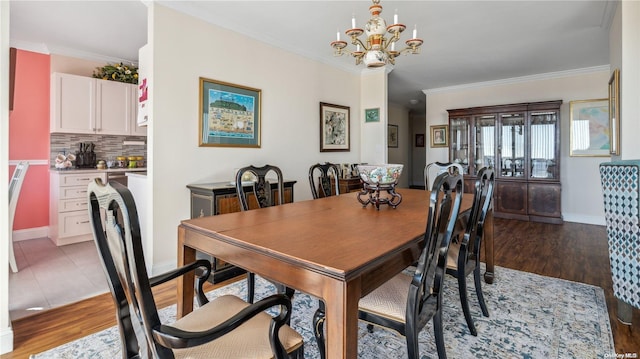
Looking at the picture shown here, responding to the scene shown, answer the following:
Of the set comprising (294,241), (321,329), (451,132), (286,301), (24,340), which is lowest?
(24,340)

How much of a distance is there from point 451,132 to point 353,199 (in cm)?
448

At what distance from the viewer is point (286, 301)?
104 centimetres

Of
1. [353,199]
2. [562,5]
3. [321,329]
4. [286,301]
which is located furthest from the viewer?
[562,5]

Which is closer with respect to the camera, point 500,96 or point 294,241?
point 294,241

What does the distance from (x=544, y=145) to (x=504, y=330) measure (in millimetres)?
4475

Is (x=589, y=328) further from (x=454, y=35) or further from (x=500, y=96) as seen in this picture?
(x=500, y=96)

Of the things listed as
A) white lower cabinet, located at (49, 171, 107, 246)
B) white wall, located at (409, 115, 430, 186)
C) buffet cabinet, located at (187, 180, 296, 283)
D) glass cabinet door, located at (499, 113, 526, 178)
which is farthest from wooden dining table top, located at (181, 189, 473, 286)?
white wall, located at (409, 115, 430, 186)

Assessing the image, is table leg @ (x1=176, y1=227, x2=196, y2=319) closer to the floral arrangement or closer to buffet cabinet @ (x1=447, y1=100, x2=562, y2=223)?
the floral arrangement

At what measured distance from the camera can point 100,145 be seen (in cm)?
455

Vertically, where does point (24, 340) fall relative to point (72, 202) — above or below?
below

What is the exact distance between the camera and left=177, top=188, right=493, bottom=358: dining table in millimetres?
925

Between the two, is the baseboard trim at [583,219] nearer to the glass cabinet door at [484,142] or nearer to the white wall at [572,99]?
the white wall at [572,99]

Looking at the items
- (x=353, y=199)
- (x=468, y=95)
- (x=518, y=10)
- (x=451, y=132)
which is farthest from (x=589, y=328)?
(x=468, y=95)

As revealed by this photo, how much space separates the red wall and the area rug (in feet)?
11.1
